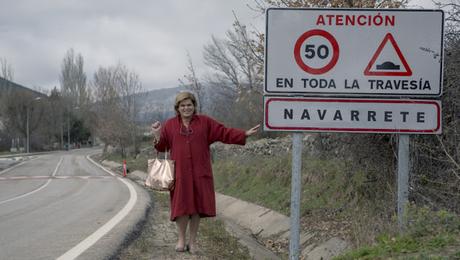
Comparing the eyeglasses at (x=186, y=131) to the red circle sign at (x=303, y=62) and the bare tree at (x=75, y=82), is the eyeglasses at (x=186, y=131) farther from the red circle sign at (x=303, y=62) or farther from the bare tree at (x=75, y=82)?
the bare tree at (x=75, y=82)

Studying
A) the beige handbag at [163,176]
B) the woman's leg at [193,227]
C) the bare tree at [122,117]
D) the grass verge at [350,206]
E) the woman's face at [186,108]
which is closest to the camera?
the grass verge at [350,206]

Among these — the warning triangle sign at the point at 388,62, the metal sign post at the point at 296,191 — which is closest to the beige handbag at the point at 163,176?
the metal sign post at the point at 296,191

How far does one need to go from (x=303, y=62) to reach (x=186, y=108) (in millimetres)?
1488

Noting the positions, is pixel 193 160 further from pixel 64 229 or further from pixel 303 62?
pixel 64 229

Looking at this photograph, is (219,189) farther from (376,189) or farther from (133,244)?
(133,244)

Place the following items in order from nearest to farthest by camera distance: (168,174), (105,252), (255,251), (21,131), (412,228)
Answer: (412,228)
(168,174)
(105,252)
(255,251)
(21,131)

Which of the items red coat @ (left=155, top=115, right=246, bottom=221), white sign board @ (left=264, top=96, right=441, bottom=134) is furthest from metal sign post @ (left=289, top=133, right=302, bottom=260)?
red coat @ (left=155, top=115, right=246, bottom=221)

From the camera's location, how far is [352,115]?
14.8 ft

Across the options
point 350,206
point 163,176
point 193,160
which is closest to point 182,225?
point 163,176

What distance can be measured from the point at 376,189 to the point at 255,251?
1.93 meters

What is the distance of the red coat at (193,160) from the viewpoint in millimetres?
5367

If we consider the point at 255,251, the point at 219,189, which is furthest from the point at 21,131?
the point at 255,251

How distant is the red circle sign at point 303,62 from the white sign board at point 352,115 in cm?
24

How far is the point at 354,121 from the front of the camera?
14.8 feet
